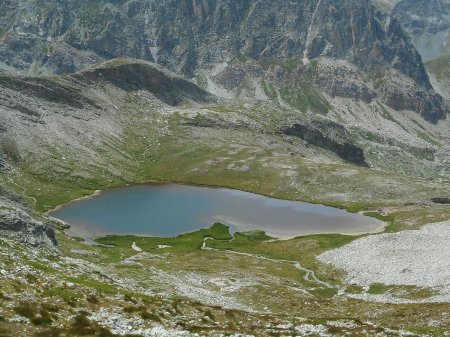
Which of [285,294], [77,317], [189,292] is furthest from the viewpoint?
[285,294]

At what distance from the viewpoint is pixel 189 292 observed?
2388 inches

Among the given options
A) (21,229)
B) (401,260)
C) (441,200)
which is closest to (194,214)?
(401,260)

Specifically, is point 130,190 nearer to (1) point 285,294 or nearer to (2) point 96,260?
(2) point 96,260

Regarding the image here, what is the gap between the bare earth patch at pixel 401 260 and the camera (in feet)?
242

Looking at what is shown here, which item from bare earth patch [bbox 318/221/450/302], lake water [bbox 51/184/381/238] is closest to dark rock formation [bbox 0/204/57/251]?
bare earth patch [bbox 318/221/450/302]

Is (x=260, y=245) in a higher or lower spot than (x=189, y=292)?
lower

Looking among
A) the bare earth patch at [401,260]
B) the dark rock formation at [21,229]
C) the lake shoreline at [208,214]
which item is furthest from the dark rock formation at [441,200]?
the dark rock formation at [21,229]

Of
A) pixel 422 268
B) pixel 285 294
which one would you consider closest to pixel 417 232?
pixel 422 268

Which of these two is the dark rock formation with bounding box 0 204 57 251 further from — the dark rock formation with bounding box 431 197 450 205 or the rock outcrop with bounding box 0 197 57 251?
the dark rock formation with bounding box 431 197 450 205

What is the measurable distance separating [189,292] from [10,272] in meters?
25.2

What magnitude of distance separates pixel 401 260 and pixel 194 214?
74.5 meters

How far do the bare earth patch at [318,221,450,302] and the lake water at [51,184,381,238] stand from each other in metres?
28.1

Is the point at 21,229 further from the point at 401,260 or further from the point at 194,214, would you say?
the point at 194,214

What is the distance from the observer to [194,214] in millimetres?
150000
